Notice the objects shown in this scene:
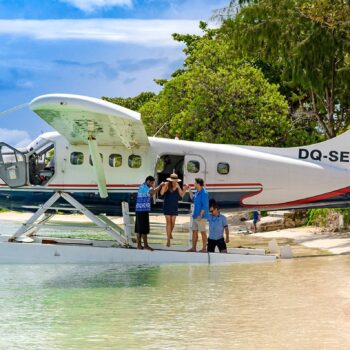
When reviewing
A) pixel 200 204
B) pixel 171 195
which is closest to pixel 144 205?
pixel 171 195

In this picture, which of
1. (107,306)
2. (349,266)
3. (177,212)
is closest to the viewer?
(107,306)

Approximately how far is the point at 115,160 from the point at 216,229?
2.63 meters

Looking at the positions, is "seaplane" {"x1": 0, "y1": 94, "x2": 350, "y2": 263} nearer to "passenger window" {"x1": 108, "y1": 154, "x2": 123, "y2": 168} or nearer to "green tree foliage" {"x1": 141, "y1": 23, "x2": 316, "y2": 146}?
"passenger window" {"x1": 108, "y1": 154, "x2": 123, "y2": 168}

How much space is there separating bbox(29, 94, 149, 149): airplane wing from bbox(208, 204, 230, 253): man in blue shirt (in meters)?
2.06

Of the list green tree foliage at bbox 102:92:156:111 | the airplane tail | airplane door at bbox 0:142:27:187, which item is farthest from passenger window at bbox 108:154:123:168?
green tree foliage at bbox 102:92:156:111

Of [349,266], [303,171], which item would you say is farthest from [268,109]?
[349,266]

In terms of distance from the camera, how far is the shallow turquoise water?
8.68 metres

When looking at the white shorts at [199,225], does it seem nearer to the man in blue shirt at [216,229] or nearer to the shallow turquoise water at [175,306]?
the man in blue shirt at [216,229]

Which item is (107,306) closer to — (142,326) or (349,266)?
(142,326)

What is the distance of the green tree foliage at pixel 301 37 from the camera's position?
24688mm

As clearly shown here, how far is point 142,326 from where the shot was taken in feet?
31.0

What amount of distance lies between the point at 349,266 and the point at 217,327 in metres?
6.18

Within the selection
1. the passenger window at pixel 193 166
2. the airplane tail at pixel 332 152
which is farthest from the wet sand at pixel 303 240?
the passenger window at pixel 193 166

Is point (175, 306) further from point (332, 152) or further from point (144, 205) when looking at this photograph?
point (332, 152)
